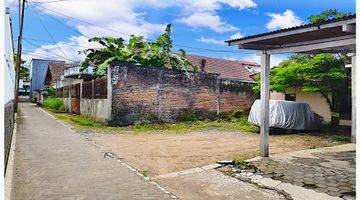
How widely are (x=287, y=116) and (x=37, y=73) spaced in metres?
52.7

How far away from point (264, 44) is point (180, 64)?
39.5 feet

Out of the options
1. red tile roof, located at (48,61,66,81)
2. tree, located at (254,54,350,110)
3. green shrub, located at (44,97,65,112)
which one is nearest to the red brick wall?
tree, located at (254,54,350,110)

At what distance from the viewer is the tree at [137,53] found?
19.8m

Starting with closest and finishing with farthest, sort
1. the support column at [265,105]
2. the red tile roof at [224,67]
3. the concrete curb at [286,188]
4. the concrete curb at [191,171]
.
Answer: the concrete curb at [286,188] → the concrete curb at [191,171] → the support column at [265,105] → the red tile roof at [224,67]

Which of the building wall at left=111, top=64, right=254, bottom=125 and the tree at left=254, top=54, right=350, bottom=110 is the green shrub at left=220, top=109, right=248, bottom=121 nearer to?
the building wall at left=111, top=64, right=254, bottom=125

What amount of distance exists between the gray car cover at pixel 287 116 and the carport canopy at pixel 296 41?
6.02 metres

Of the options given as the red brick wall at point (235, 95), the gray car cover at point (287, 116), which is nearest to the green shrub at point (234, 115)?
the red brick wall at point (235, 95)

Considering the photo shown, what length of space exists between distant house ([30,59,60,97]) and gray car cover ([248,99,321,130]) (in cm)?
5078

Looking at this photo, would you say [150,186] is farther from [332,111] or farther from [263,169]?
[332,111]

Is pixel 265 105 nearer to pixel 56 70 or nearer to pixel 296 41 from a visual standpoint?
pixel 296 41

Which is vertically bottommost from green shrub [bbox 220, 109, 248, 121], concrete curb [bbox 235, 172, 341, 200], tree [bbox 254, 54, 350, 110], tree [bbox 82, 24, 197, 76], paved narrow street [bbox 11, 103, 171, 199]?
concrete curb [bbox 235, 172, 341, 200]

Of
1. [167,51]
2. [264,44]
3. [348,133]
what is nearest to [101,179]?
[264,44]

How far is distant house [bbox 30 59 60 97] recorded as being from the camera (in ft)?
194

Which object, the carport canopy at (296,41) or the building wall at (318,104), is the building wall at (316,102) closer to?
the building wall at (318,104)
